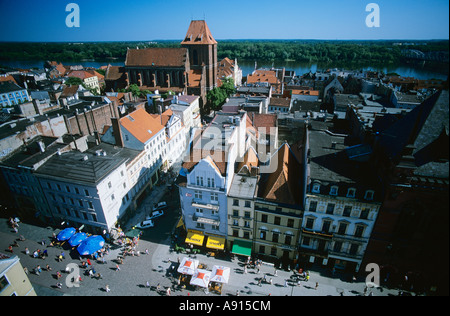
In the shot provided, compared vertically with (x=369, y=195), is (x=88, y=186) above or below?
below

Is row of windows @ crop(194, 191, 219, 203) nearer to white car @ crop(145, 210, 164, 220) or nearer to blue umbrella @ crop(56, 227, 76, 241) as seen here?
white car @ crop(145, 210, 164, 220)

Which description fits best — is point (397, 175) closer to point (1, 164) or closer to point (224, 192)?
point (224, 192)

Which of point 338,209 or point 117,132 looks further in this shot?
point 117,132

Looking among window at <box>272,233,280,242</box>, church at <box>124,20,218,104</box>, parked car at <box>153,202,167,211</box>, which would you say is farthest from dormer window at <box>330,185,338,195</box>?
church at <box>124,20,218,104</box>

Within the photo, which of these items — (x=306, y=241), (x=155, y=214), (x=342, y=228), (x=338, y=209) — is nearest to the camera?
(x=338, y=209)

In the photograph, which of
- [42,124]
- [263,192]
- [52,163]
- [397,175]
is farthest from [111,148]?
[397,175]

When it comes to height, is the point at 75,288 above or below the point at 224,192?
below

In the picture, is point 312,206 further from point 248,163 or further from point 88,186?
point 88,186

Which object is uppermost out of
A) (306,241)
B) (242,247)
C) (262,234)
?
(306,241)

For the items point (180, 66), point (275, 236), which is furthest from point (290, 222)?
point (180, 66)
